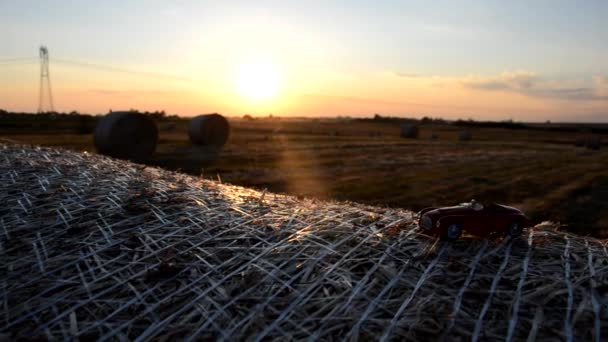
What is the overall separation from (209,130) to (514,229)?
31138 mm

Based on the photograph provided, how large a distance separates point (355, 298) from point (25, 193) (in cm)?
457

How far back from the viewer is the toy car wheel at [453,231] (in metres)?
4.65

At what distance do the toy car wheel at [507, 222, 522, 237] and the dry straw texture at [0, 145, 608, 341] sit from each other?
12 cm

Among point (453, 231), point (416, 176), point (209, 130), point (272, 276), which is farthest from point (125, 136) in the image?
point (453, 231)

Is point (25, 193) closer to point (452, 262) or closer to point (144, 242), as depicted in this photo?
point (144, 242)

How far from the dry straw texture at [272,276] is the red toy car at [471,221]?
125 mm

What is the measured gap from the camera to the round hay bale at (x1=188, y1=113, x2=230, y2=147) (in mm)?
34188

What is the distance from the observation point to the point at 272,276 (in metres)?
4.09

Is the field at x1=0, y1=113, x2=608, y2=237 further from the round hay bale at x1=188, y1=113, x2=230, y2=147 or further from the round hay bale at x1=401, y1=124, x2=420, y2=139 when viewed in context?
the round hay bale at x1=401, y1=124, x2=420, y2=139

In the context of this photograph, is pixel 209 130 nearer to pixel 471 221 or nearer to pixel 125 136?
pixel 125 136

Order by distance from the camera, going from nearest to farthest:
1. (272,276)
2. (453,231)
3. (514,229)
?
(272,276) < (453,231) < (514,229)

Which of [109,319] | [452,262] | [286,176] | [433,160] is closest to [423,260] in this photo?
[452,262]

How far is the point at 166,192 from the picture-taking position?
6387 mm

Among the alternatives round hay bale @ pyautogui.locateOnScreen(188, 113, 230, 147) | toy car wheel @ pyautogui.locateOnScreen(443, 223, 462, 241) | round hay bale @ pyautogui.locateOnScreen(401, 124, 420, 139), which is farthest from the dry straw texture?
round hay bale @ pyautogui.locateOnScreen(401, 124, 420, 139)
